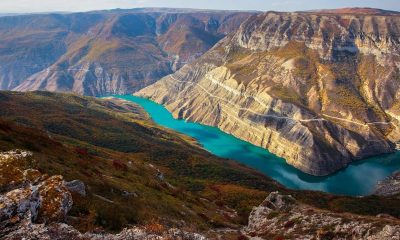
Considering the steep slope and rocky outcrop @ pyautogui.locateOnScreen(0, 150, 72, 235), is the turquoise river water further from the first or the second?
rocky outcrop @ pyautogui.locateOnScreen(0, 150, 72, 235)

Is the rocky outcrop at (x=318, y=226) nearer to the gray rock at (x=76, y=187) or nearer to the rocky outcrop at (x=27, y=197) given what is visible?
the gray rock at (x=76, y=187)

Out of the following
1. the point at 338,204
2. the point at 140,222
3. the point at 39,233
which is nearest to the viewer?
the point at 39,233

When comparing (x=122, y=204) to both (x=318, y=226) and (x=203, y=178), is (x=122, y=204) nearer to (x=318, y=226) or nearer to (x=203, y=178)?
(x=318, y=226)

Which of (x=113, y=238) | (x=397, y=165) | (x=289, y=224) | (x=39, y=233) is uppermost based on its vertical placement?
(x=39, y=233)

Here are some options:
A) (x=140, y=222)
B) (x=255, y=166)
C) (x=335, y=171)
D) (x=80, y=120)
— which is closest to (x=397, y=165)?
(x=335, y=171)

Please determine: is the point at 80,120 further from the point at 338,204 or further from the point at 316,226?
the point at 316,226

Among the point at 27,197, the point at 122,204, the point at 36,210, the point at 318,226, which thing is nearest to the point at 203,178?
the point at 318,226

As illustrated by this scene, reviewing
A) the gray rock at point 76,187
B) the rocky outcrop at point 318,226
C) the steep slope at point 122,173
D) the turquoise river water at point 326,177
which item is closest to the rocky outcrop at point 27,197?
the steep slope at point 122,173

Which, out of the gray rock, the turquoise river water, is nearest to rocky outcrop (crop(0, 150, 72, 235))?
the gray rock

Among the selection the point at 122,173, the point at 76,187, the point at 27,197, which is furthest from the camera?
the point at 122,173
